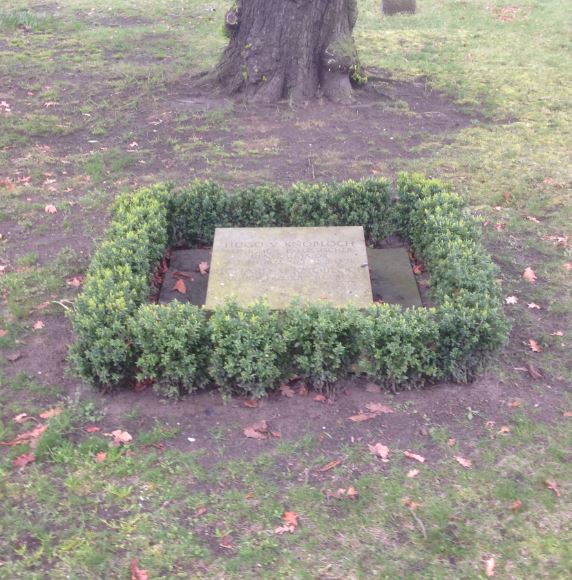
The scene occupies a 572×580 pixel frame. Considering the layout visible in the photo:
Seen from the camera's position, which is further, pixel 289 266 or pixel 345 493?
pixel 289 266

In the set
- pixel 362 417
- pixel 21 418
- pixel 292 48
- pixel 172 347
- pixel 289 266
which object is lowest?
pixel 21 418

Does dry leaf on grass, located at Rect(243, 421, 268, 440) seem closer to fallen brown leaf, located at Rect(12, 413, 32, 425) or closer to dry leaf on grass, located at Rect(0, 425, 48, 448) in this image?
dry leaf on grass, located at Rect(0, 425, 48, 448)

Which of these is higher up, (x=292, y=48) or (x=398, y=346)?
(x=292, y=48)

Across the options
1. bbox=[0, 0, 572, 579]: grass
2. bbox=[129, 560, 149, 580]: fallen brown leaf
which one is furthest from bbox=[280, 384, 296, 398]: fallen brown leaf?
bbox=[129, 560, 149, 580]: fallen brown leaf

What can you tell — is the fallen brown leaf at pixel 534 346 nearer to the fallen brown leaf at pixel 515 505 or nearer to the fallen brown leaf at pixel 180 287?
the fallen brown leaf at pixel 515 505

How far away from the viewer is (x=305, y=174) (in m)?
7.92

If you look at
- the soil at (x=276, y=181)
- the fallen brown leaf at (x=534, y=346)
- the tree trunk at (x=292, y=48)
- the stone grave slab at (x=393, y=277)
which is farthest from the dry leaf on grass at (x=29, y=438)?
the tree trunk at (x=292, y=48)

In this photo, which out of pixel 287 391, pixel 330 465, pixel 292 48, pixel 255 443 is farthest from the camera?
pixel 292 48

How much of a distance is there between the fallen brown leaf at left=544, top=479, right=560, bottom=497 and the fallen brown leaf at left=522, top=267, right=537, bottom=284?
240cm

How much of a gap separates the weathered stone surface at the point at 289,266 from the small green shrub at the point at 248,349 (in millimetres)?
369

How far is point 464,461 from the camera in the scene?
405cm

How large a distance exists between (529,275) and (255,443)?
306 centimetres

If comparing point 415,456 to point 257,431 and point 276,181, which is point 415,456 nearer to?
point 257,431

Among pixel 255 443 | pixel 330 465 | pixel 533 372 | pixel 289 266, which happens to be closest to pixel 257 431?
pixel 255 443
